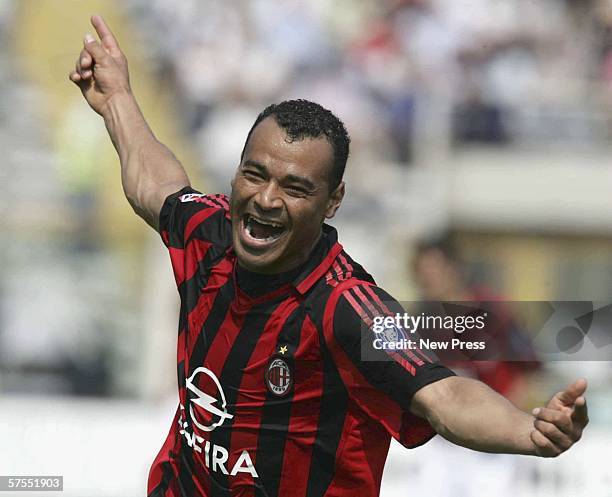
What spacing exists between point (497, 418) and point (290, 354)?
63cm

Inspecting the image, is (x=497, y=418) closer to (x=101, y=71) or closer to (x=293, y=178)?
(x=293, y=178)

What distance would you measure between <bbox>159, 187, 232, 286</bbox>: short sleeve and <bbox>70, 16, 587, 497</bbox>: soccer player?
7 cm

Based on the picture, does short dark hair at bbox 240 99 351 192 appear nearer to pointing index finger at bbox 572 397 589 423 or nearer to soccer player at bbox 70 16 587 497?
soccer player at bbox 70 16 587 497

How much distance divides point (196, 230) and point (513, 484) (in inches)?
→ 147

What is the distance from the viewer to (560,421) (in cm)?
228

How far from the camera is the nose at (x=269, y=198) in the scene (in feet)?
9.42

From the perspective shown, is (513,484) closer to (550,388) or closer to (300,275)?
(550,388)

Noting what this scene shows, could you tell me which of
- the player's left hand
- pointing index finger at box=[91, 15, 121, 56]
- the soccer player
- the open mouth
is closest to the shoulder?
the soccer player

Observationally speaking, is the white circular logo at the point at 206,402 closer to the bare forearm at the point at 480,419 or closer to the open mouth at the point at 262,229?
the open mouth at the point at 262,229

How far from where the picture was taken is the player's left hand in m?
2.25

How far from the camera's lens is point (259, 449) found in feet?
9.71

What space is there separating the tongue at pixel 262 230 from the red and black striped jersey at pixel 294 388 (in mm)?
134

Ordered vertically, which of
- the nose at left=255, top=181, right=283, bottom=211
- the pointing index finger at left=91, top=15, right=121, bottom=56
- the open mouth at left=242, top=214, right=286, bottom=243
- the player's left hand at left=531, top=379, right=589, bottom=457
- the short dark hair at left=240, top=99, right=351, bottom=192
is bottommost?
the player's left hand at left=531, top=379, right=589, bottom=457

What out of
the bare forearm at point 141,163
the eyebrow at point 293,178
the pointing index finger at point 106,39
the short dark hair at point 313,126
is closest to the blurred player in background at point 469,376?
the bare forearm at point 141,163
